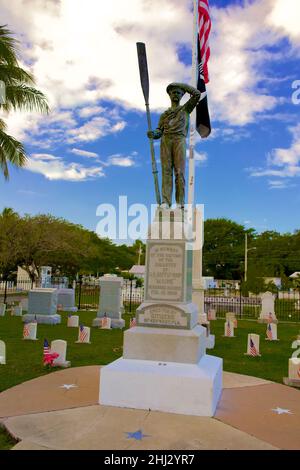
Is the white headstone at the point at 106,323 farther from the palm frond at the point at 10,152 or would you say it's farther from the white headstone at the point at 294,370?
the white headstone at the point at 294,370

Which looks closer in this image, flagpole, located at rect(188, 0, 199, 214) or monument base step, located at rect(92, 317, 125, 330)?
flagpole, located at rect(188, 0, 199, 214)

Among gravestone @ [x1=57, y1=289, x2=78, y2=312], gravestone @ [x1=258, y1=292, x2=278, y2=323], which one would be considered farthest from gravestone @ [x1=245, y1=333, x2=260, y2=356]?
gravestone @ [x1=57, y1=289, x2=78, y2=312]

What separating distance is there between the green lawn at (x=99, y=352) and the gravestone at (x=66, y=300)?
5365mm

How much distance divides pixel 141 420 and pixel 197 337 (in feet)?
4.82

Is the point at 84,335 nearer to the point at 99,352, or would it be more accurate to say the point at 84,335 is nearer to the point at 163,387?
the point at 99,352

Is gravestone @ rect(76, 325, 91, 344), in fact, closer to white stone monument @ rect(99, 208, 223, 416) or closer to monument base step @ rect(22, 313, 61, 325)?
monument base step @ rect(22, 313, 61, 325)

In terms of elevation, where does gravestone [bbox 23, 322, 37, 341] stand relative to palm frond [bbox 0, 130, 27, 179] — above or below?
below

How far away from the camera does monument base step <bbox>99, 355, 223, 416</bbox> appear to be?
5.34 metres

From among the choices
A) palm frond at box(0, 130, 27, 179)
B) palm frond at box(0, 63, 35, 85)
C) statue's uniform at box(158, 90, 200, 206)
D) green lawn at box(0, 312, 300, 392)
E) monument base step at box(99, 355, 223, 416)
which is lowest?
green lawn at box(0, 312, 300, 392)

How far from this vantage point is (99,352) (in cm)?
1045

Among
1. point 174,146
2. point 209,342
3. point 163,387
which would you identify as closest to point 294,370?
point 163,387

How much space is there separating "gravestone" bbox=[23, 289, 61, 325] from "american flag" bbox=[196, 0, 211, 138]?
928 centimetres

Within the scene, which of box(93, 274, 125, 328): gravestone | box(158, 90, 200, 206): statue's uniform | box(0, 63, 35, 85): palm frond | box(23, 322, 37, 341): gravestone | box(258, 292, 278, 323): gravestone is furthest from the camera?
box(258, 292, 278, 323): gravestone

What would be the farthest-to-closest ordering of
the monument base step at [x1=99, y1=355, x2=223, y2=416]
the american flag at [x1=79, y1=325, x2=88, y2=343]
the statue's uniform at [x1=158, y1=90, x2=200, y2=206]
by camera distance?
the american flag at [x1=79, y1=325, x2=88, y2=343] < the statue's uniform at [x1=158, y1=90, x2=200, y2=206] < the monument base step at [x1=99, y1=355, x2=223, y2=416]
